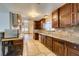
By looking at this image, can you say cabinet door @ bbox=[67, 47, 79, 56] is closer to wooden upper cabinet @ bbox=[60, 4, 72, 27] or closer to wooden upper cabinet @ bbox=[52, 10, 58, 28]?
wooden upper cabinet @ bbox=[60, 4, 72, 27]

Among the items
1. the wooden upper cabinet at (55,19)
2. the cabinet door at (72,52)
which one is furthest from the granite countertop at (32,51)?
the wooden upper cabinet at (55,19)

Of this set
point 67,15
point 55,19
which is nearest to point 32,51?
point 67,15

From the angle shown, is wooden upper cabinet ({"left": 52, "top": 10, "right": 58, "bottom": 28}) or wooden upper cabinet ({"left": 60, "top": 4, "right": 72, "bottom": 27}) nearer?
wooden upper cabinet ({"left": 60, "top": 4, "right": 72, "bottom": 27})

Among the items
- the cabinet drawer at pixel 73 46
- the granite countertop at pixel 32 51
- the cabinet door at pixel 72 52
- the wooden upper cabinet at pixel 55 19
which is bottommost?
the granite countertop at pixel 32 51

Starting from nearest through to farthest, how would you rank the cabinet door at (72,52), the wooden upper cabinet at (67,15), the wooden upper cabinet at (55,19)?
the cabinet door at (72,52), the wooden upper cabinet at (67,15), the wooden upper cabinet at (55,19)

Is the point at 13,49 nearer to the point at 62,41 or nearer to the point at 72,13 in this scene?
the point at 62,41

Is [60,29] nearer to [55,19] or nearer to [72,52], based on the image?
[55,19]

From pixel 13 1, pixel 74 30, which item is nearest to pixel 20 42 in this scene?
pixel 13 1

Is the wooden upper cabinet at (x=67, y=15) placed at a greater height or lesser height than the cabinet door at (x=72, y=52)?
greater

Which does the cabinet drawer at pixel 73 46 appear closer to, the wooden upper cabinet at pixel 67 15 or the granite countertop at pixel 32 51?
the granite countertop at pixel 32 51

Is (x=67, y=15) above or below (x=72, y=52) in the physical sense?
above

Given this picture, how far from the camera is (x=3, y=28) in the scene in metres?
2.52

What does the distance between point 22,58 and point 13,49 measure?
1.80 feet

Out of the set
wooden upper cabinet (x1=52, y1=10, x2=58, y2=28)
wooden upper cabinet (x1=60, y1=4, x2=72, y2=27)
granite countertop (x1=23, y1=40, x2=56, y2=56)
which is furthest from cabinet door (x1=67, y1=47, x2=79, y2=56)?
wooden upper cabinet (x1=52, y1=10, x2=58, y2=28)
